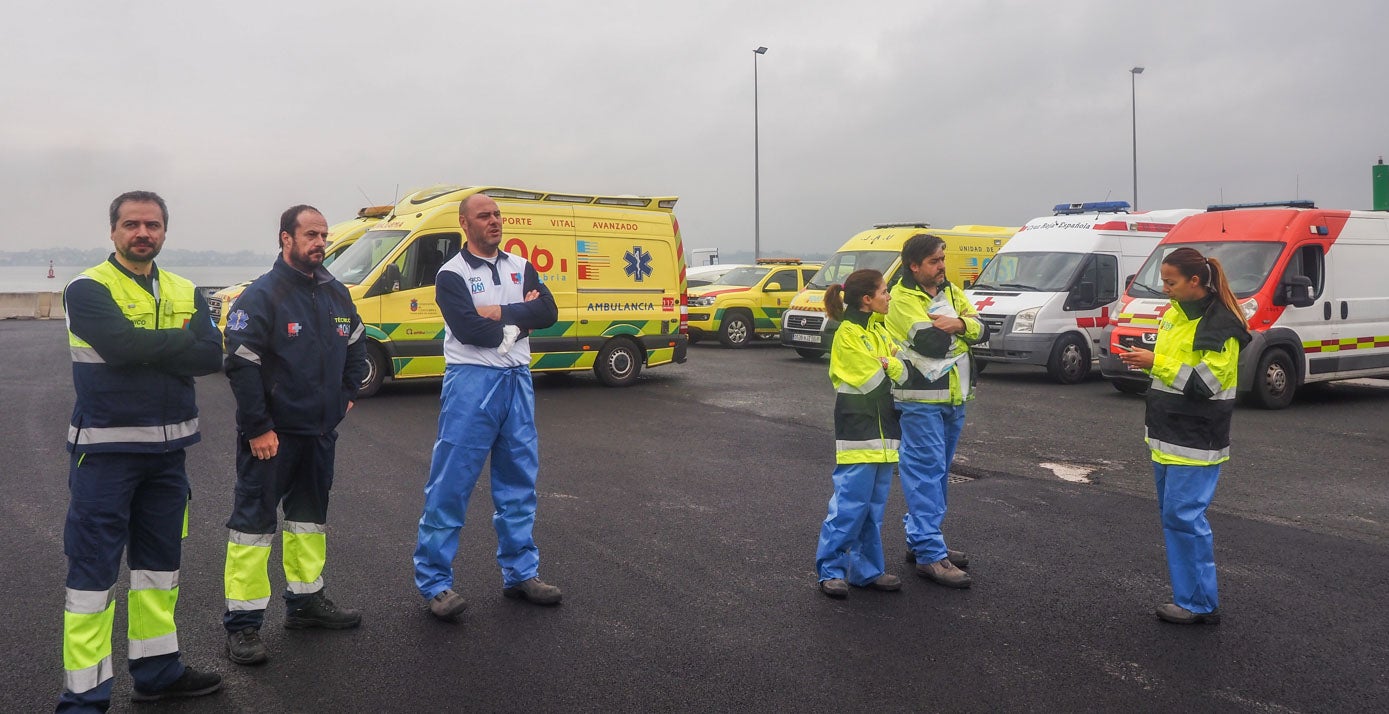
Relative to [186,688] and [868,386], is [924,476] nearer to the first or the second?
[868,386]

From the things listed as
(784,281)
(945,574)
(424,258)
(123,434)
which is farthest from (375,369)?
(784,281)

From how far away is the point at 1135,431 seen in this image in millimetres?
10664

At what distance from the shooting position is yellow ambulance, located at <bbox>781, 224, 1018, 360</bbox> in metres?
17.8

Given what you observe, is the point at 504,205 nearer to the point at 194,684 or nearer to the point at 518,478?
the point at 518,478

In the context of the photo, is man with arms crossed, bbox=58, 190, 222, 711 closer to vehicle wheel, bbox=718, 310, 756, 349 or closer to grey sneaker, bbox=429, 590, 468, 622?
grey sneaker, bbox=429, 590, 468, 622

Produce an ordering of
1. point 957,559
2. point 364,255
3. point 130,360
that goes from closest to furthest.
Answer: point 130,360
point 957,559
point 364,255

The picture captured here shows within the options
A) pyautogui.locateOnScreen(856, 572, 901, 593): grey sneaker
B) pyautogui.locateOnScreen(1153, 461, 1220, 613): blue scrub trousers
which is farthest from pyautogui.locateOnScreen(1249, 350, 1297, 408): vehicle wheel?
pyautogui.locateOnScreen(856, 572, 901, 593): grey sneaker

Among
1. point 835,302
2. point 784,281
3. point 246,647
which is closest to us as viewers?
point 246,647

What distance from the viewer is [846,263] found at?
18828mm

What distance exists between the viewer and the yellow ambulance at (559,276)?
12547mm

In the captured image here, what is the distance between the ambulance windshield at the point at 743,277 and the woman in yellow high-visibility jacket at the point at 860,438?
648 inches

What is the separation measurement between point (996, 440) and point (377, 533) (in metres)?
5.97

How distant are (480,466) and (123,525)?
5.16 ft

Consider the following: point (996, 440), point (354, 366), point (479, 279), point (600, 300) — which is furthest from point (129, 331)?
point (600, 300)
